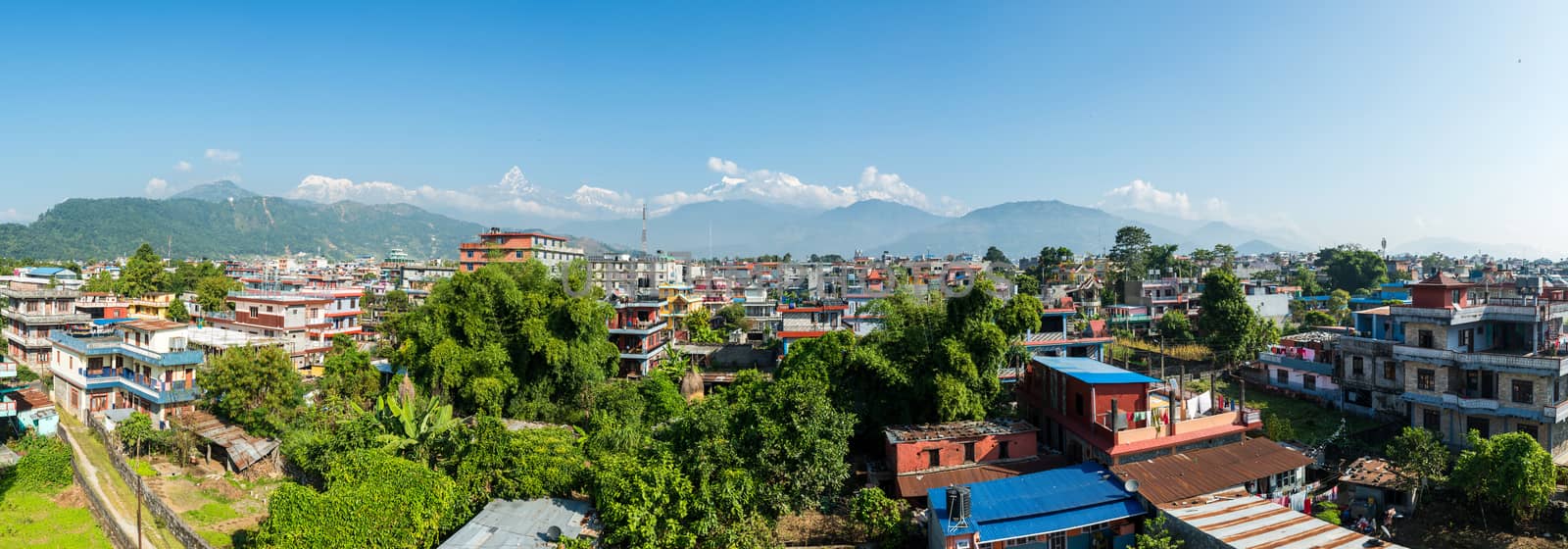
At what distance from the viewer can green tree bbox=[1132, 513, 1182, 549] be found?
14.3 meters

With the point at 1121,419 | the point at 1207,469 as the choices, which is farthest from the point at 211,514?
the point at 1207,469

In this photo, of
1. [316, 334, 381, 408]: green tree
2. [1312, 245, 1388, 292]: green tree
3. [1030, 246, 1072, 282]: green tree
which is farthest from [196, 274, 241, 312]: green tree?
[1312, 245, 1388, 292]: green tree

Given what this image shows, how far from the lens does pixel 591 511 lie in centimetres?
1673

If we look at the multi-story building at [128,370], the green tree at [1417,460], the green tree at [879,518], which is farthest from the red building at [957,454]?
the multi-story building at [128,370]

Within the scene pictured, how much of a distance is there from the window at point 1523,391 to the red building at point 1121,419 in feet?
26.6

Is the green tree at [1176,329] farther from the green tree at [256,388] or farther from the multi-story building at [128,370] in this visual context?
the multi-story building at [128,370]

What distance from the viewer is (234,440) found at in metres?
24.3

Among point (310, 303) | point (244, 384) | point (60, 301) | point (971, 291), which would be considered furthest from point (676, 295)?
point (60, 301)

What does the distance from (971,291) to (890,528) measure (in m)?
8.67

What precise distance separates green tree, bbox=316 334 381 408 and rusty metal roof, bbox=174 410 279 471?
3177 millimetres

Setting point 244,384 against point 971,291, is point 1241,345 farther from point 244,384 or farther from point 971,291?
point 244,384

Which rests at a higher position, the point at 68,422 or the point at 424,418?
the point at 424,418

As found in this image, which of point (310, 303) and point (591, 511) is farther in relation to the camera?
point (310, 303)

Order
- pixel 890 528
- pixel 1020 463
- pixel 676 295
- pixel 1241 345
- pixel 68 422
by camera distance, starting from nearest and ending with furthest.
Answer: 1. pixel 890 528
2. pixel 1020 463
3. pixel 68 422
4. pixel 1241 345
5. pixel 676 295
